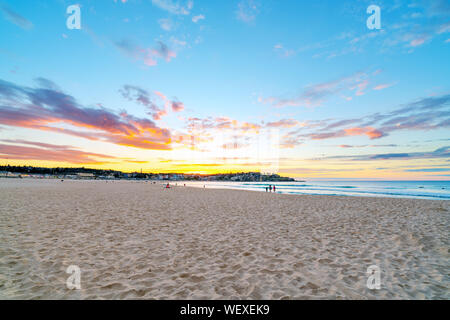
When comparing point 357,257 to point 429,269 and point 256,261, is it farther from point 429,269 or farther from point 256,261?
point 256,261

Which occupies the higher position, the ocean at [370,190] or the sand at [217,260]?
the sand at [217,260]

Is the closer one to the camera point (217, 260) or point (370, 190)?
point (217, 260)

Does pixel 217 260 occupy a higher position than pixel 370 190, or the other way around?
pixel 217 260

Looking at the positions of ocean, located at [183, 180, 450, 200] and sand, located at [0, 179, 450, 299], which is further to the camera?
ocean, located at [183, 180, 450, 200]

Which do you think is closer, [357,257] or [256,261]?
[256,261]

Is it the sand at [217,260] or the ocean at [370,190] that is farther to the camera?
the ocean at [370,190]

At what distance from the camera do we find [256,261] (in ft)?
21.1

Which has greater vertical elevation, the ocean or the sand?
the sand

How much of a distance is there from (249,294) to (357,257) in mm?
4466

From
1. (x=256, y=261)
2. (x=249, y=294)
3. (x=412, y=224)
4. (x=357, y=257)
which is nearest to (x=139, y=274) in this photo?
(x=249, y=294)
